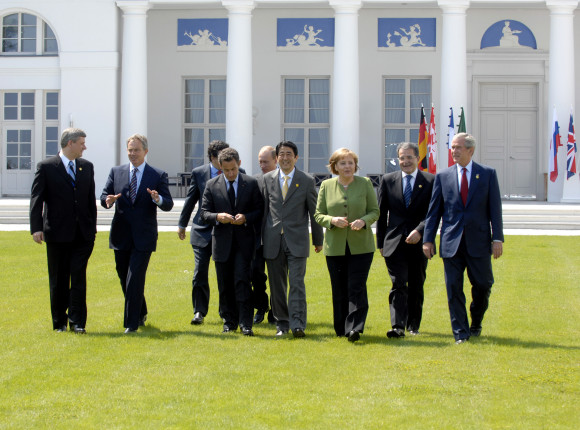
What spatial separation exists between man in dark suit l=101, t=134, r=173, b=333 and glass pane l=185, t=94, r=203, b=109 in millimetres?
18992

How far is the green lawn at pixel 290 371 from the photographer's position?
18.9 ft

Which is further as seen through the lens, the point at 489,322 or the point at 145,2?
the point at 145,2

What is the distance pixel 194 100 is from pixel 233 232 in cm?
1956

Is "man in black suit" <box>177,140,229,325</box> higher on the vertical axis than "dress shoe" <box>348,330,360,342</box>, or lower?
higher

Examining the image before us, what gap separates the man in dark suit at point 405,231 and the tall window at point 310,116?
18.9 m

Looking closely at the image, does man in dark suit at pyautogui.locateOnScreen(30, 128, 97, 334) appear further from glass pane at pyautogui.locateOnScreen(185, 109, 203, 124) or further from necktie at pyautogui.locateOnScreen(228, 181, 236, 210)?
glass pane at pyautogui.locateOnScreen(185, 109, 203, 124)

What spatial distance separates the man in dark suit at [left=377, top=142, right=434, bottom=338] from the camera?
862cm

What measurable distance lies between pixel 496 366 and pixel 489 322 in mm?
2239

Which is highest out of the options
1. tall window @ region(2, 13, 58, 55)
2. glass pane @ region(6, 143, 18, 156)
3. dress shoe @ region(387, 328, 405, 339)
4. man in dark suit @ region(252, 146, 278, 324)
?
tall window @ region(2, 13, 58, 55)

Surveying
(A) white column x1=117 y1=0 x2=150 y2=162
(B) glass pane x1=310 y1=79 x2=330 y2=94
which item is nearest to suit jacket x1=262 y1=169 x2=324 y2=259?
(A) white column x1=117 y1=0 x2=150 y2=162

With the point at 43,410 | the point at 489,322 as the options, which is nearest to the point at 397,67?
the point at 489,322

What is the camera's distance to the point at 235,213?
889 cm

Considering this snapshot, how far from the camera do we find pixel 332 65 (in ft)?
89.5

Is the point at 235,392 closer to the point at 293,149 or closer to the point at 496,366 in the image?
the point at 496,366
